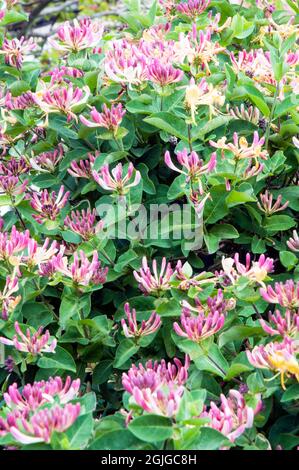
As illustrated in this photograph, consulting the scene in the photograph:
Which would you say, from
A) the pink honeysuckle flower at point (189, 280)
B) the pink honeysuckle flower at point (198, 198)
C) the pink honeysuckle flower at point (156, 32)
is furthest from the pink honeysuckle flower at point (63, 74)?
the pink honeysuckle flower at point (189, 280)

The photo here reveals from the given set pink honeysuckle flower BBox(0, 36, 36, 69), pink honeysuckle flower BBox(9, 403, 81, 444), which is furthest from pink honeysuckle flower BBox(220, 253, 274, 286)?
pink honeysuckle flower BBox(0, 36, 36, 69)

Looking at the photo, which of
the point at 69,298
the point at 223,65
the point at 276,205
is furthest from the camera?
the point at 223,65

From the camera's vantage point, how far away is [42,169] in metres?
1.80

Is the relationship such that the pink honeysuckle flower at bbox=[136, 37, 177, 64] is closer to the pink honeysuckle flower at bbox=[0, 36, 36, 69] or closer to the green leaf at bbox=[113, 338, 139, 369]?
the pink honeysuckle flower at bbox=[0, 36, 36, 69]

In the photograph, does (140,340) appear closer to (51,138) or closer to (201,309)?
(201,309)

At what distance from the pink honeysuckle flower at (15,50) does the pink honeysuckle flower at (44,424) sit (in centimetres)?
113

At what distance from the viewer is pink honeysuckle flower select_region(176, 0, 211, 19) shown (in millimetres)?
2133

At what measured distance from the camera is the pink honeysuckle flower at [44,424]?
1.06 m

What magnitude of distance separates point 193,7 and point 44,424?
140 cm

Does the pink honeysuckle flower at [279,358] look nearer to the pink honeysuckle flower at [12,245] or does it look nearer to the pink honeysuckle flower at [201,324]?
the pink honeysuckle flower at [201,324]

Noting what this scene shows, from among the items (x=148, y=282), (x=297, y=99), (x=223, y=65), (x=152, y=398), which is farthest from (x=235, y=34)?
(x=152, y=398)

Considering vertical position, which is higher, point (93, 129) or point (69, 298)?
point (93, 129)

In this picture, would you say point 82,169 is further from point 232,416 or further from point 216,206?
point 232,416
